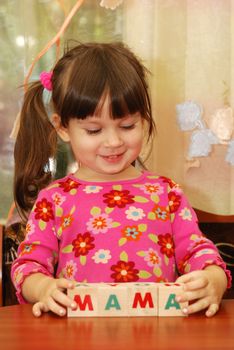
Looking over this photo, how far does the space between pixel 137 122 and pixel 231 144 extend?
2.46ft

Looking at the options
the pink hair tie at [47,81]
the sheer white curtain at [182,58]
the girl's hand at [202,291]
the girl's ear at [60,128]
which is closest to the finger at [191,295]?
the girl's hand at [202,291]

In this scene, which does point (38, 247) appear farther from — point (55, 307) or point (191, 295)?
point (191, 295)

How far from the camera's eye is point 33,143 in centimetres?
152

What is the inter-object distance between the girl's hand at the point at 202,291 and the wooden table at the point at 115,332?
2 cm

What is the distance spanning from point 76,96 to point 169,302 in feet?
1.56

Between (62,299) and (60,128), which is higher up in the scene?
(60,128)

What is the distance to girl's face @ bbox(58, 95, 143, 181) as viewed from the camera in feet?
4.06

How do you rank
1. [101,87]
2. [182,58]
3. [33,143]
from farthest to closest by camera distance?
[182,58] → [33,143] → [101,87]

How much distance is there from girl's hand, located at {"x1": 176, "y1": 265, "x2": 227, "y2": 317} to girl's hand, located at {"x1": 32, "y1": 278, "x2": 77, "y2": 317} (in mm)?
171

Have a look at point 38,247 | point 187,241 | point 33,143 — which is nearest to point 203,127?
point 33,143

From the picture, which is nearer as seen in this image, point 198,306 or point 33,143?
point 198,306

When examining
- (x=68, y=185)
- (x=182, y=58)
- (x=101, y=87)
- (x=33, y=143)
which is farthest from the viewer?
(x=182, y=58)

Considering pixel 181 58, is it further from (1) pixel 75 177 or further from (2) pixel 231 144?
(1) pixel 75 177

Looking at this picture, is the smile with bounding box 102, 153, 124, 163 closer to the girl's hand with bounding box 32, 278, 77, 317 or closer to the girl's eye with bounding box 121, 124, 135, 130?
the girl's eye with bounding box 121, 124, 135, 130
